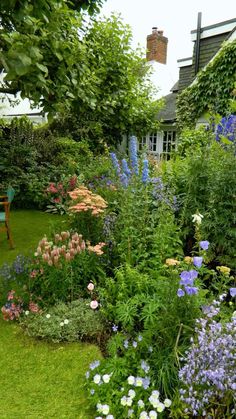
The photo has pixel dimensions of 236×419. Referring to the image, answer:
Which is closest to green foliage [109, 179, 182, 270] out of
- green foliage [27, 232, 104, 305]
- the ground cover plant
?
the ground cover plant

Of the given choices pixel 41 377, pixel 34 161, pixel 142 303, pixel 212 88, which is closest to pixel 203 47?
pixel 212 88

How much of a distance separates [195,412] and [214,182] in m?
2.13

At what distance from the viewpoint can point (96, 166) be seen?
320 inches

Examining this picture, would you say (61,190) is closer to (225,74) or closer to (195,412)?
(225,74)

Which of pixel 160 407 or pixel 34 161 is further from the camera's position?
pixel 34 161

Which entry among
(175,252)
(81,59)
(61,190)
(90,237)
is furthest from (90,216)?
(61,190)

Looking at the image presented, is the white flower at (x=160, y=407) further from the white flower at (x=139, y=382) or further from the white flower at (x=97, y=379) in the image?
the white flower at (x=97, y=379)

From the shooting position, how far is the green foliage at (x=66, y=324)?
112 inches

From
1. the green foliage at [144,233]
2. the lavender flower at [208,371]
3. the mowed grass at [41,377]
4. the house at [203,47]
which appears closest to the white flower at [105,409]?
the mowed grass at [41,377]

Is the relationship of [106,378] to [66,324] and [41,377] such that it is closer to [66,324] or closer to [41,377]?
[41,377]

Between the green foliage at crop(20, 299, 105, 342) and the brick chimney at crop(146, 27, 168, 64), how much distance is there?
18.1 m

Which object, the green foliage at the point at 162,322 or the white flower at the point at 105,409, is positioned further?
the green foliage at the point at 162,322

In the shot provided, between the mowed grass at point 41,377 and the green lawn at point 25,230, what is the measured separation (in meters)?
1.40

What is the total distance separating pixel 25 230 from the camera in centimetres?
628
